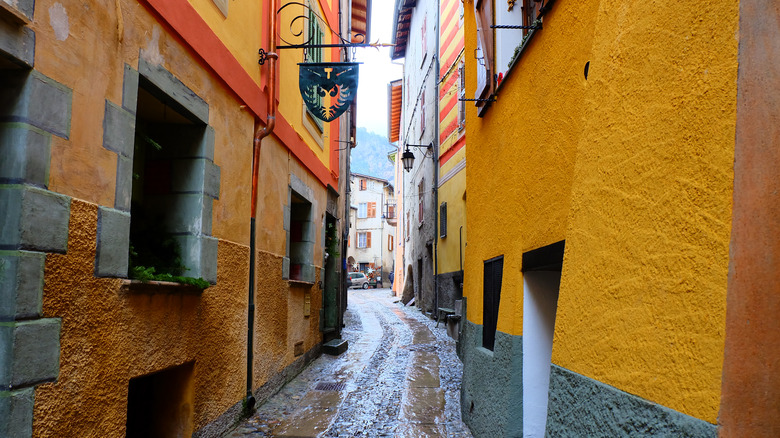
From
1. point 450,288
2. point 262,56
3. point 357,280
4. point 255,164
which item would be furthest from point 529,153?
point 357,280

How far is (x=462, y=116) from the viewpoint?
12297 millimetres

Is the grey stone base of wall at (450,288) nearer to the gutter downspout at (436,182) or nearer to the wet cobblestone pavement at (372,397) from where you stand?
the gutter downspout at (436,182)

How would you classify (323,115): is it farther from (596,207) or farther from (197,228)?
(596,207)

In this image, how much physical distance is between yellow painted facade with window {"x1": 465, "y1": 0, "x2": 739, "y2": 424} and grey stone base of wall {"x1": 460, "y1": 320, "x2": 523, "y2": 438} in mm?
1163

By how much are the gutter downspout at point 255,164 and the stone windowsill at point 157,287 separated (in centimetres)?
134

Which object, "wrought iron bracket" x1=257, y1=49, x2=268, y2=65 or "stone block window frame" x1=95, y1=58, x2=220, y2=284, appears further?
"wrought iron bracket" x1=257, y1=49, x2=268, y2=65

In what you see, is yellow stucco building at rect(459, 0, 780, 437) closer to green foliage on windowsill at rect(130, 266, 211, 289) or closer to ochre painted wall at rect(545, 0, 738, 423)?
ochre painted wall at rect(545, 0, 738, 423)

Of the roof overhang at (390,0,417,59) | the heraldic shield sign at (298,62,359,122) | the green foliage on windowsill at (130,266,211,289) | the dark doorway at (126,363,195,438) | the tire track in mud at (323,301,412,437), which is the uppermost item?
the roof overhang at (390,0,417,59)

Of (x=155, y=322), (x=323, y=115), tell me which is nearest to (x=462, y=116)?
(x=323, y=115)

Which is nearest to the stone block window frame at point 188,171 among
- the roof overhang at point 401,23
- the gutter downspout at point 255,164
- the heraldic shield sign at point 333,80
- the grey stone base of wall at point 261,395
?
the gutter downspout at point 255,164

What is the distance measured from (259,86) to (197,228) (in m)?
2.18

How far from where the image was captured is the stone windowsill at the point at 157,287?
332 cm

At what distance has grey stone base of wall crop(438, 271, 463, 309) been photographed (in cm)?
1290

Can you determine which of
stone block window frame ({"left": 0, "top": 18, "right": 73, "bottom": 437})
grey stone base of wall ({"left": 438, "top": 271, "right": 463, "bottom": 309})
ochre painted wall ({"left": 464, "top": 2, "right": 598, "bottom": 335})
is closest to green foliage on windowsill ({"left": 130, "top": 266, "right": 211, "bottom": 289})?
stone block window frame ({"left": 0, "top": 18, "right": 73, "bottom": 437})
